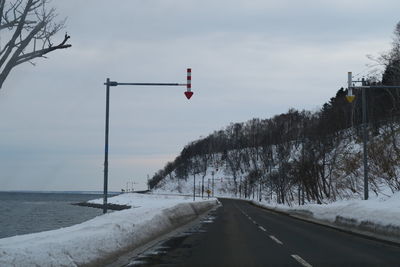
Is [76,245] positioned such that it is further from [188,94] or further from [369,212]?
[369,212]

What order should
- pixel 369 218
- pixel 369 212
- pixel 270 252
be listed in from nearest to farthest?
1. pixel 270 252
2. pixel 369 218
3. pixel 369 212

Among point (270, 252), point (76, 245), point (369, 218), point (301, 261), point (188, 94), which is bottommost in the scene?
point (270, 252)

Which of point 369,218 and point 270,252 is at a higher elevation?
point 369,218

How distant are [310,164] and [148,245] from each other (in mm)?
42433

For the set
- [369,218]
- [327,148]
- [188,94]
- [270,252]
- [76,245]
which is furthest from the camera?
[327,148]

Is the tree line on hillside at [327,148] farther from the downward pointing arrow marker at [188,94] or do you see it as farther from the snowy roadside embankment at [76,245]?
the snowy roadside embankment at [76,245]

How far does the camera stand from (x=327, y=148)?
65.8m

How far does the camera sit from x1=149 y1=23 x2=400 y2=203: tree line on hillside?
130 ft

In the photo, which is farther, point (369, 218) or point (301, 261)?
point (369, 218)

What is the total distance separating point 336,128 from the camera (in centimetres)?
10438

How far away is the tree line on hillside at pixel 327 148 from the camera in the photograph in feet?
130

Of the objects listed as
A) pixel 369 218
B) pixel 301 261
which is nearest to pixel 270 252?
pixel 301 261

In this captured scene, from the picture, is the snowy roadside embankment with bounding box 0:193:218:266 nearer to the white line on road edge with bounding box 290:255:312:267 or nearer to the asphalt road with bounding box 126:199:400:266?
the asphalt road with bounding box 126:199:400:266

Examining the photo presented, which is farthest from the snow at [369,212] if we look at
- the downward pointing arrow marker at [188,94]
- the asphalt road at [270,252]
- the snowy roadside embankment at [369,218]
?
the downward pointing arrow marker at [188,94]
